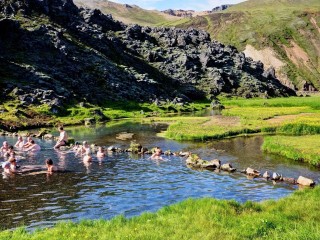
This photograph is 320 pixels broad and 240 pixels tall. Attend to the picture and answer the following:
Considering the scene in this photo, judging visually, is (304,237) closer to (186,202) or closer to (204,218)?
(204,218)

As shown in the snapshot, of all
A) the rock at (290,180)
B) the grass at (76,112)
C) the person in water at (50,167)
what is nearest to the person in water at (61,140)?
the person in water at (50,167)

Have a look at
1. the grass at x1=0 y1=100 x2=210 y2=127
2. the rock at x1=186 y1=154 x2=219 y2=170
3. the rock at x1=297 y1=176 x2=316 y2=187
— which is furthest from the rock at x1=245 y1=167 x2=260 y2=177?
the grass at x1=0 y1=100 x2=210 y2=127

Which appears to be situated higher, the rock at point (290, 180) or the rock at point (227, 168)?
the rock at point (227, 168)

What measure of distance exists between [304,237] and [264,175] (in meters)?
23.2

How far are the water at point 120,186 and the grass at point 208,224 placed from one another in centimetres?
348

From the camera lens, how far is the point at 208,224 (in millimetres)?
21281

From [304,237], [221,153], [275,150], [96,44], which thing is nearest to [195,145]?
[221,153]

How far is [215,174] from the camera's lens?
1641 inches

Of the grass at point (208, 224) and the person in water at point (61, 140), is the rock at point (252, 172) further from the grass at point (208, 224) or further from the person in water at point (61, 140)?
the person in water at point (61, 140)

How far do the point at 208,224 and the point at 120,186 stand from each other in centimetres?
1553

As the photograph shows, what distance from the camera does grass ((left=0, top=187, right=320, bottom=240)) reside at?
1942 cm

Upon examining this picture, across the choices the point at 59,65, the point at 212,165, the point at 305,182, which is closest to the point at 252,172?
the point at 212,165

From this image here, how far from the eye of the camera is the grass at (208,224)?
19.4 meters

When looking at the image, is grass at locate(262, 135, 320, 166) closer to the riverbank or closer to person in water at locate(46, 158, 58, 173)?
person in water at locate(46, 158, 58, 173)
